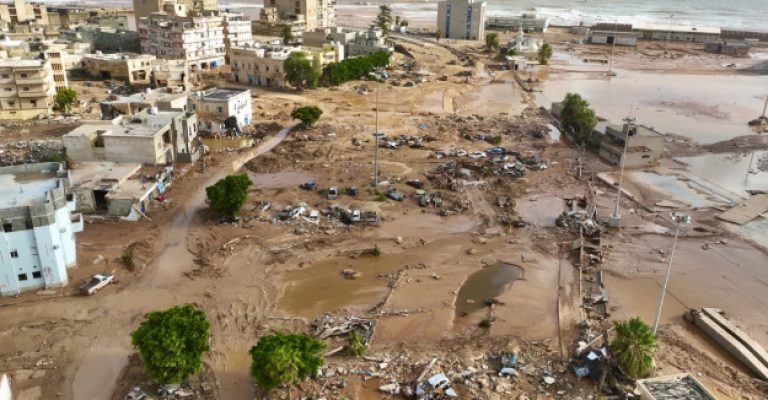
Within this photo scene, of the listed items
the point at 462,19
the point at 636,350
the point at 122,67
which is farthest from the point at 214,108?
the point at 462,19

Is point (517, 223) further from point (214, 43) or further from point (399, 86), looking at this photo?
point (214, 43)

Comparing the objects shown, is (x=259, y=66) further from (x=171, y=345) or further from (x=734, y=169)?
(x=171, y=345)

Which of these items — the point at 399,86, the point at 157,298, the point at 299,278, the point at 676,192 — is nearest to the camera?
the point at 157,298

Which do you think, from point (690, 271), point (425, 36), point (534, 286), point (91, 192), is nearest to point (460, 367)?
point (534, 286)

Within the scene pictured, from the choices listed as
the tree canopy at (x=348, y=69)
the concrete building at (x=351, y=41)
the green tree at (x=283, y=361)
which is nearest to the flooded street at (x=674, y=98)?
the tree canopy at (x=348, y=69)

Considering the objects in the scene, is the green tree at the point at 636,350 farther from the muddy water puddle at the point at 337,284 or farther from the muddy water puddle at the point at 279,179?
the muddy water puddle at the point at 279,179
